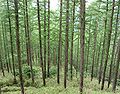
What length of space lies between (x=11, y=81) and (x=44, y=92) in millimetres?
7489

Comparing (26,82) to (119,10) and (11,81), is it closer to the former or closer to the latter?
(11,81)

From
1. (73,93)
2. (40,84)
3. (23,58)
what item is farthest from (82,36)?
(23,58)

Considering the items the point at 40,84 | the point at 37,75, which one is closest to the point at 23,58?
the point at 37,75

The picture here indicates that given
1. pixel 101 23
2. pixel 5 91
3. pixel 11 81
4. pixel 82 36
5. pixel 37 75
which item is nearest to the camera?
pixel 82 36

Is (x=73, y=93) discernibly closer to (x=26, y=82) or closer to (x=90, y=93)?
(x=90, y=93)

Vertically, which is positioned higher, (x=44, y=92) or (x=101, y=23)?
(x=101, y=23)

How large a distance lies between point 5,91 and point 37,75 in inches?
286

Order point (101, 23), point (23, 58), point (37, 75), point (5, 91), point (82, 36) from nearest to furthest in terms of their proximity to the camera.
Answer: point (82, 36) → point (5, 91) → point (37, 75) → point (101, 23) → point (23, 58)

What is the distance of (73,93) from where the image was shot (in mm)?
18016

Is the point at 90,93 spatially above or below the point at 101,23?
below

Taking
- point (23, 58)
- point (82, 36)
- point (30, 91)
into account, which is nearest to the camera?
point (82, 36)

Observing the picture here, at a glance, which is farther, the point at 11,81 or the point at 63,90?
the point at 11,81

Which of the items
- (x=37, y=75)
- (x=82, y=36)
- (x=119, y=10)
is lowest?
(x=37, y=75)

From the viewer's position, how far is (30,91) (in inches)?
763
